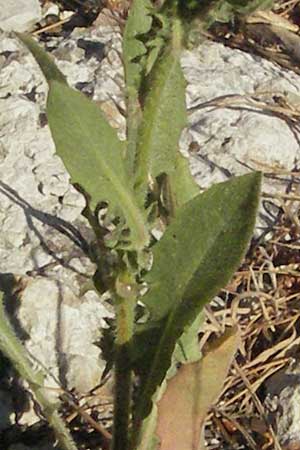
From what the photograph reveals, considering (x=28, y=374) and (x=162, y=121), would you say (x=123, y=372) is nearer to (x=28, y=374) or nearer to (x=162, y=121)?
(x=28, y=374)

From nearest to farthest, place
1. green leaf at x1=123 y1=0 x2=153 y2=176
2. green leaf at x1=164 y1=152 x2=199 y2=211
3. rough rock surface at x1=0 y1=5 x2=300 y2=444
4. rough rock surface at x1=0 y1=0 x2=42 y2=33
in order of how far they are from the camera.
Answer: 1. green leaf at x1=123 y1=0 x2=153 y2=176
2. green leaf at x1=164 y1=152 x2=199 y2=211
3. rough rock surface at x1=0 y1=5 x2=300 y2=444
4. rough rock surface at x1=0 y1=0 x2=42 y2=33

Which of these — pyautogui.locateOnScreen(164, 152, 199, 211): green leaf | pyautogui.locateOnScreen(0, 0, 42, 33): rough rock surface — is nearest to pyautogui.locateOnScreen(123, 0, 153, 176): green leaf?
pyautogui.locateOnScreen(164, 152, 199, 211): green leaf

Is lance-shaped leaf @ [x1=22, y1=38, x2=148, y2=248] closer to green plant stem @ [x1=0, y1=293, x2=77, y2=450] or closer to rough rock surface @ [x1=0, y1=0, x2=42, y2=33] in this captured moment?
green plant stem @ [x1=0, y1=293, x2=77, y2=450]

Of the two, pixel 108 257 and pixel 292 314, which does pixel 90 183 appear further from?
pixel 292 314

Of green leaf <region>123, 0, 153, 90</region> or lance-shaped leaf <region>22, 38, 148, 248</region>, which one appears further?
green leaf <region>123, 0, 153, 90</region>

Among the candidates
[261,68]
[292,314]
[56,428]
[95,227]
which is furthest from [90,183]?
[261,68]

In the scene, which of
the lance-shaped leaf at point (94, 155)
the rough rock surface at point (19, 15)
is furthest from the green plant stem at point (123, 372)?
the rough rock surface at point (19, 15)

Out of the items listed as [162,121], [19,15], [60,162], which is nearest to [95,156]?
[162,121]
